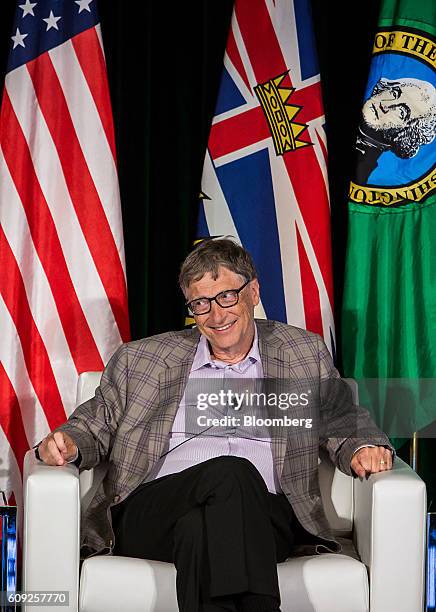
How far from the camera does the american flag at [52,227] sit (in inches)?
137

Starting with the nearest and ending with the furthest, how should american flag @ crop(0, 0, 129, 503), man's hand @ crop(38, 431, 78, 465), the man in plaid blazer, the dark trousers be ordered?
the dark trousers < the man in plaid blazer < man's hand @ crop(38, 431, 78, 465) < american flag @ crop(0, 0, 129, 503)

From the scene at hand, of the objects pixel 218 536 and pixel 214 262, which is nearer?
pixel 218 536

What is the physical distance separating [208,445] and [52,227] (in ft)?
3.63

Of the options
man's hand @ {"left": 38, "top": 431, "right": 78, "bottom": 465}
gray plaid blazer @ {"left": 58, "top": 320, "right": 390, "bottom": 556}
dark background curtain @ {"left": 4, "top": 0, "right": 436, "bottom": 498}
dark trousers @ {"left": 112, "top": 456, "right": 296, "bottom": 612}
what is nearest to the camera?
dark trousers @ {"left": 112, "top": 456, "right": 296, "bottom": 612}

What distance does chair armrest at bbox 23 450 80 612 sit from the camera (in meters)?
2.47

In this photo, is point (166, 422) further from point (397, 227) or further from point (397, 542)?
point (397, 227)

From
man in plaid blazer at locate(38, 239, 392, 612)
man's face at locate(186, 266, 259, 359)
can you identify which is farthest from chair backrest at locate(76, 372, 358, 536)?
man's face at locate(186, 266, 259, 359)

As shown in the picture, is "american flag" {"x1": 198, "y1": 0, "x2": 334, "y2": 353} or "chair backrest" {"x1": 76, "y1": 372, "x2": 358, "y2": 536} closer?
"chair backrest" {"x1": 76, "y1": 372, "x2": 358, "y2": 536}

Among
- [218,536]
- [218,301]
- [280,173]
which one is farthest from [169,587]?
[280,173]

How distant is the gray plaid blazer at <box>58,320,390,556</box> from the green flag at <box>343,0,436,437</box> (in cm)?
69

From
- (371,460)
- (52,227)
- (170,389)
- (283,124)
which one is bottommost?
(371,460)

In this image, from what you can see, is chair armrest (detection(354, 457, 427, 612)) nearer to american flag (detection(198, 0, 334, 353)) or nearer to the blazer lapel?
the blazer lapel

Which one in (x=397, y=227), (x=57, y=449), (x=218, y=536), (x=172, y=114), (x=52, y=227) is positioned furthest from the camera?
(x=172, y=114)

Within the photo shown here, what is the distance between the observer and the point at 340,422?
2.85 m
